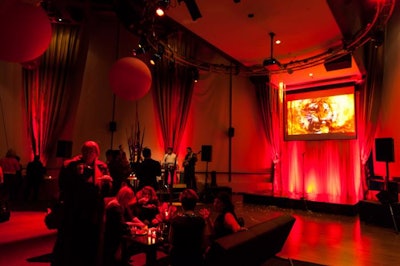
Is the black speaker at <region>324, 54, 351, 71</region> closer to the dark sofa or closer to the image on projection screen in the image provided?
the image on projection screen

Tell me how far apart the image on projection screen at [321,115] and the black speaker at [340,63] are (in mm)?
1810

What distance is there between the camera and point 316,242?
5.27 meters

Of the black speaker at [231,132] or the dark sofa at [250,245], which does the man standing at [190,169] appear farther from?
the dark sofa at [250,245]

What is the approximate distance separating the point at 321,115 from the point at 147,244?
28.4ft

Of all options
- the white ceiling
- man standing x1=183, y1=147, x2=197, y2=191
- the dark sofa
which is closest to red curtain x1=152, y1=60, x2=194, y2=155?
man standing x1=183, y1=147, x2=197, y2=191

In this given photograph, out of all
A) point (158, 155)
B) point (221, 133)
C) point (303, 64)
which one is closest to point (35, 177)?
point (158, 155)

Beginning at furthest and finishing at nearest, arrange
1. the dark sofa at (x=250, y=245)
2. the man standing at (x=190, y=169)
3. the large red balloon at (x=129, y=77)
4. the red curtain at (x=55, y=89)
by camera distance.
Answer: the man standing at (x=190, y=169)
the red curtain at (x=55, y=89)
the large red balloon at (x=129, y=77)
the dark sofa at (x=250, y=245)

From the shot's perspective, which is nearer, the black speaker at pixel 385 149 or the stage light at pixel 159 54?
the stage light at pixel 159 54

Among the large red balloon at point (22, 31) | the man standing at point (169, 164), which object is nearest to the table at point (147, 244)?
the large red balloon at point (22, 31)

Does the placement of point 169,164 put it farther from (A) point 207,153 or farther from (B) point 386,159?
(B) point 386,159

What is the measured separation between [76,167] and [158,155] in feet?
26.9

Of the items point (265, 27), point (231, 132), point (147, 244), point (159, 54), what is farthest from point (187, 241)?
point (231, 132)

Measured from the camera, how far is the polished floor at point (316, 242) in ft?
14.0

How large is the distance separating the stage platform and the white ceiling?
3.96 m
